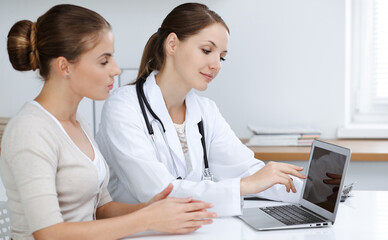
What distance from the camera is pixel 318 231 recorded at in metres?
1.25

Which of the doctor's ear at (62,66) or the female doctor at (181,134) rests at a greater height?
the doctor's ear at (62,66)

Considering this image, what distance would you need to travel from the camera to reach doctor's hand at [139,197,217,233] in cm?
119

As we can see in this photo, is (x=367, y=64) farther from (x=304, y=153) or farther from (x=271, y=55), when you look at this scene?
(x=304, y=153)

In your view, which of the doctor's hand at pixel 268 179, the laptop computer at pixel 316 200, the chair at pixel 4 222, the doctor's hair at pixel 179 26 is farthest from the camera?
the doctor's hair at pixel 179 26

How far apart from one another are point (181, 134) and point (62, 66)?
641 mm

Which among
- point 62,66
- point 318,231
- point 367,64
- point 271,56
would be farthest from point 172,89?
point 367,64

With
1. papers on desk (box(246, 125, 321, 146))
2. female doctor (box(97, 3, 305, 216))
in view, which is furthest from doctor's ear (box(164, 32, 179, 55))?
papers on desk (box(246, 125, 321, 146))

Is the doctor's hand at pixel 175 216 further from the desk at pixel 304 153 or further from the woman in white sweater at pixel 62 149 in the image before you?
the desk at pixel 304 153

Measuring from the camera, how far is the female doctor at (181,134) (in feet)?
4.72

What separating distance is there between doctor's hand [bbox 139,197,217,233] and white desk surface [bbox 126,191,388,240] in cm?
3

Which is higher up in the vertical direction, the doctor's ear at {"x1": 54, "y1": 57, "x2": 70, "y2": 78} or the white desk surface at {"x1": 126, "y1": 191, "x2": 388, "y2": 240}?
the doctor's ear at {"x1": 54, "y1": 57, "x2": 70, "y2": 78}

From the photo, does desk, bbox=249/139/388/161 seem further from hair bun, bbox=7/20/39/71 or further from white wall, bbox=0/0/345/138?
hair bun, bbox=7/20/39/71

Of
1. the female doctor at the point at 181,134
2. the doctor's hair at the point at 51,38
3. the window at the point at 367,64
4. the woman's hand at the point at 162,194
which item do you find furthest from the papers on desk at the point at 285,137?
the doctor's hair at the point at 51,38

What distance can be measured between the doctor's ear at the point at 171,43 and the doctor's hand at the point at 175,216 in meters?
0.69
